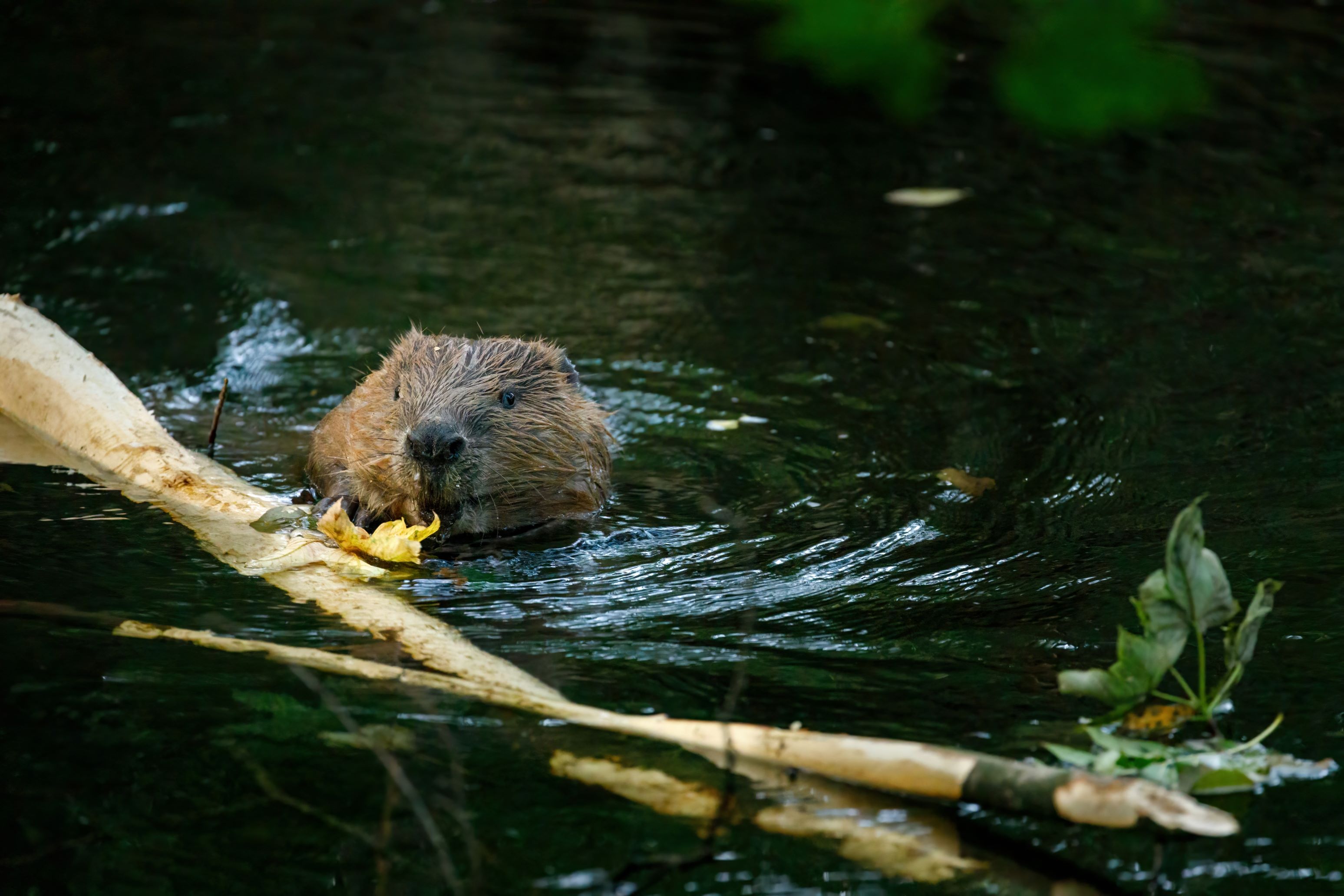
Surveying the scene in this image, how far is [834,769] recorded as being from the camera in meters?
2.91

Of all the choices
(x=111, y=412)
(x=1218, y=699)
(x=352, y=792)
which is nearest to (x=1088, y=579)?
(x=1218, y=699)

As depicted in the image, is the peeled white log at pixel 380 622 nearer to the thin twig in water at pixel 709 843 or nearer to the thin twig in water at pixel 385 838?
the thin twig in water at pixel 709 843

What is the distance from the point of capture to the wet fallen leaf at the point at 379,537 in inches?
171

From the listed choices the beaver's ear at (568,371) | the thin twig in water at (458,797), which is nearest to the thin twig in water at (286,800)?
the thin twig in water at (458,797)

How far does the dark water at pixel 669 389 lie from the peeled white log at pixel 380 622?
82 mm

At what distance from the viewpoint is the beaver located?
4.58 meters

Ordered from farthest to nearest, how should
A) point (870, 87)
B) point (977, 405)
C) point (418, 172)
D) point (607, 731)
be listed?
point (418, 172), point (977, 405), point (607, 731), point (870, 87)

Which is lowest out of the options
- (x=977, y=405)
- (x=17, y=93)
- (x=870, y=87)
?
(x=977, y=405)

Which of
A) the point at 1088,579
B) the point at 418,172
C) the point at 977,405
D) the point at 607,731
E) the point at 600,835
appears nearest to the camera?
the point at 600,835

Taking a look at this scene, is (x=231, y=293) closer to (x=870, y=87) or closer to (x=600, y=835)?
(x=600, y=835)

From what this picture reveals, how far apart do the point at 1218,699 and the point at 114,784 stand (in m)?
2.25

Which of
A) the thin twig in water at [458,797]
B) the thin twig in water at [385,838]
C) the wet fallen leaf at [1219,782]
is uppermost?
the wet fallen leaf at [1219,782]

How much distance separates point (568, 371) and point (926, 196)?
4.46 metres

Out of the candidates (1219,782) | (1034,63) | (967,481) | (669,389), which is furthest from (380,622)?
(669,389)
